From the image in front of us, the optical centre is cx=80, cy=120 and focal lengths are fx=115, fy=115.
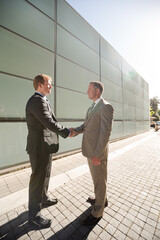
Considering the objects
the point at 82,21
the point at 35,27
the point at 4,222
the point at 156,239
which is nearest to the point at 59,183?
the point at 4,222

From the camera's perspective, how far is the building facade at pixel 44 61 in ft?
11.8

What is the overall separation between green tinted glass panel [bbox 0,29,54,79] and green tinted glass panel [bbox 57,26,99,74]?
1.01 m

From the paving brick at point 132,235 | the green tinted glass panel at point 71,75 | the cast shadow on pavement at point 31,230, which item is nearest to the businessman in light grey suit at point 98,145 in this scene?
the cast shadow on pavement at point 31,230

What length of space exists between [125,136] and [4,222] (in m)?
10.2

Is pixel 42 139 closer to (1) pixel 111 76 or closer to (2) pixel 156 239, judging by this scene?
(2) pixel 156 239

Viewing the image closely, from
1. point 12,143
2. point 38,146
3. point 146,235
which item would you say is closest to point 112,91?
point 12,143

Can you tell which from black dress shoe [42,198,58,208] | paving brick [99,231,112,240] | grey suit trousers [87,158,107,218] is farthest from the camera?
black dress shoe [42,198,58,208]

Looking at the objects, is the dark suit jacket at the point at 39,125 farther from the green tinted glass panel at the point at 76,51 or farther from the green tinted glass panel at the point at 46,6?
the green tinted glass panel at the point at 46,6

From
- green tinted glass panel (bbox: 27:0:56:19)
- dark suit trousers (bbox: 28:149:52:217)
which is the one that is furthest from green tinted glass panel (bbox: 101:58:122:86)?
dark suit trousers (bbox: 28:149:52:217)

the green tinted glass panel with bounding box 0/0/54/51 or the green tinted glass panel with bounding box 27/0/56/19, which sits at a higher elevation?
the green tinted glass panel with bounding box 27/0/56/19

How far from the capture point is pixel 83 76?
6.19 meters

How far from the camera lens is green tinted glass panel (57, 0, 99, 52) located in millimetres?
5145

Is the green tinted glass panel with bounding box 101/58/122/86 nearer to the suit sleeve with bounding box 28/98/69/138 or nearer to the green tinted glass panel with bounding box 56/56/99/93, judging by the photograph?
the green tinted glass panel with bounding box 56/56/99/93

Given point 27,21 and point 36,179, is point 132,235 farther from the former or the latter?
point 27,21
